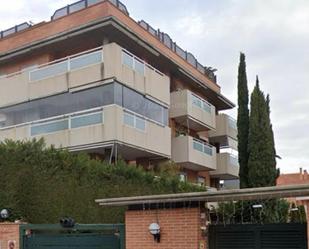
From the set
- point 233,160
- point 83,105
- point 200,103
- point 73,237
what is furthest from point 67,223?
point 233,160

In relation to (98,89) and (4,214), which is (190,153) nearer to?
(98,89)

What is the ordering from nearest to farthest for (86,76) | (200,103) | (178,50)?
(86,76)
(200,103)
(178,50)

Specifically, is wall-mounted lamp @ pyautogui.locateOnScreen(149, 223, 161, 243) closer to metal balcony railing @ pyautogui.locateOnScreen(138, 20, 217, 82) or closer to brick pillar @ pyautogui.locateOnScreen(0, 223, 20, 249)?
brick pillar @ pyautogui.locateOnScreen(0, 223, 20, 249)

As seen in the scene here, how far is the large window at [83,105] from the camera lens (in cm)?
2159

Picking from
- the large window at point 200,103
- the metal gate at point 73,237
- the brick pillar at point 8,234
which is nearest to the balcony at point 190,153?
the large window at point 200,103

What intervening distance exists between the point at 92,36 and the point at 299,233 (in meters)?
16.4

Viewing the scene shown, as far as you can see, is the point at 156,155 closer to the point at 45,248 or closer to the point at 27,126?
the point at 27,126

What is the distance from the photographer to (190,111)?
92.4 ft

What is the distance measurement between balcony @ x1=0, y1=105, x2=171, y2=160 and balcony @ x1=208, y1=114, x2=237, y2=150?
9.65 metres

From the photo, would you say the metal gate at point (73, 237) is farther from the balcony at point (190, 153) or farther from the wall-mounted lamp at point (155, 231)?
the balcony at point (190, 153)

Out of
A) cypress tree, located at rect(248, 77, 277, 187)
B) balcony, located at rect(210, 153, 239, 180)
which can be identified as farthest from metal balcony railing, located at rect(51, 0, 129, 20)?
balcony, located at rect(210, 153, 239, 180)

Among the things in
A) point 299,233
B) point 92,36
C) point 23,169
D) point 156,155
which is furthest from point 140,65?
point 299,233

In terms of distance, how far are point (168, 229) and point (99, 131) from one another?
1131cm

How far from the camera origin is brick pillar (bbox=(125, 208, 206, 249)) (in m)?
9.62
